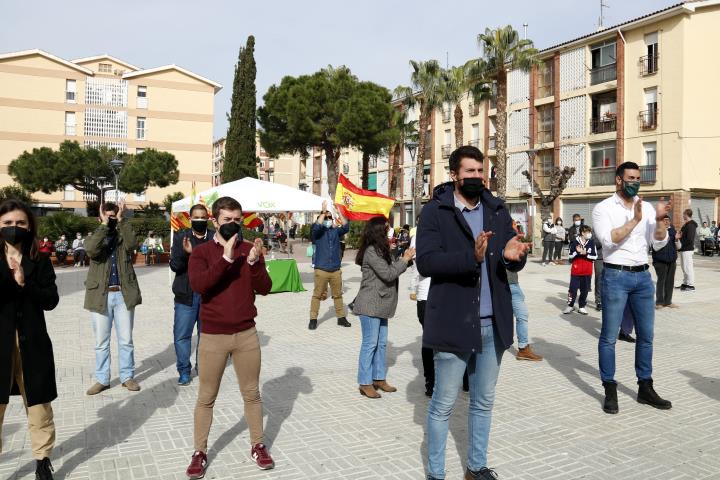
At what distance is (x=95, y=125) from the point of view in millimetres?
51469

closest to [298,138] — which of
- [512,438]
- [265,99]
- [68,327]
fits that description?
[265,99]

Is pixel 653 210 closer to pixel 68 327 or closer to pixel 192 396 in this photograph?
pixel 192 396

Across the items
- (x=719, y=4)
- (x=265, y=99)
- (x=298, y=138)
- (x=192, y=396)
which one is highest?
(x=719, y=4)

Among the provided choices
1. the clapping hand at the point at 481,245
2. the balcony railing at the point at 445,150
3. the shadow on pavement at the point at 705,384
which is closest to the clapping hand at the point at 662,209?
the shadow on pavement at the point at 705,384

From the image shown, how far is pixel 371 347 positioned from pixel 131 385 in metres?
2.33

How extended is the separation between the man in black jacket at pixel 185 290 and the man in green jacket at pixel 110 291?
1.32 feet

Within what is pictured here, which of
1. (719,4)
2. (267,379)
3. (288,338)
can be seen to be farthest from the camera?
(719,4)

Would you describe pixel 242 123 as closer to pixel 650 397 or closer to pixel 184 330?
pixel 184 330

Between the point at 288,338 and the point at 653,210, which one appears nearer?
the point at 653,210

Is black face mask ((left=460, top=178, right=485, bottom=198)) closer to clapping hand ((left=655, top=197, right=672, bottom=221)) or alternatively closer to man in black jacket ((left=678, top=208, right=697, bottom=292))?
clapping hand ((left=655, top=197, right=672, bottom=221))

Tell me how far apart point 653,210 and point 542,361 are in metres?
2.46

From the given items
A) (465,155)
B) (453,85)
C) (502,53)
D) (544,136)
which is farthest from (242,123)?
(465,155)

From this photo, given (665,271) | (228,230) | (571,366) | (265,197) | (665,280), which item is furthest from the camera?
(265,197)

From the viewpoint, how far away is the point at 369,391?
538cm
